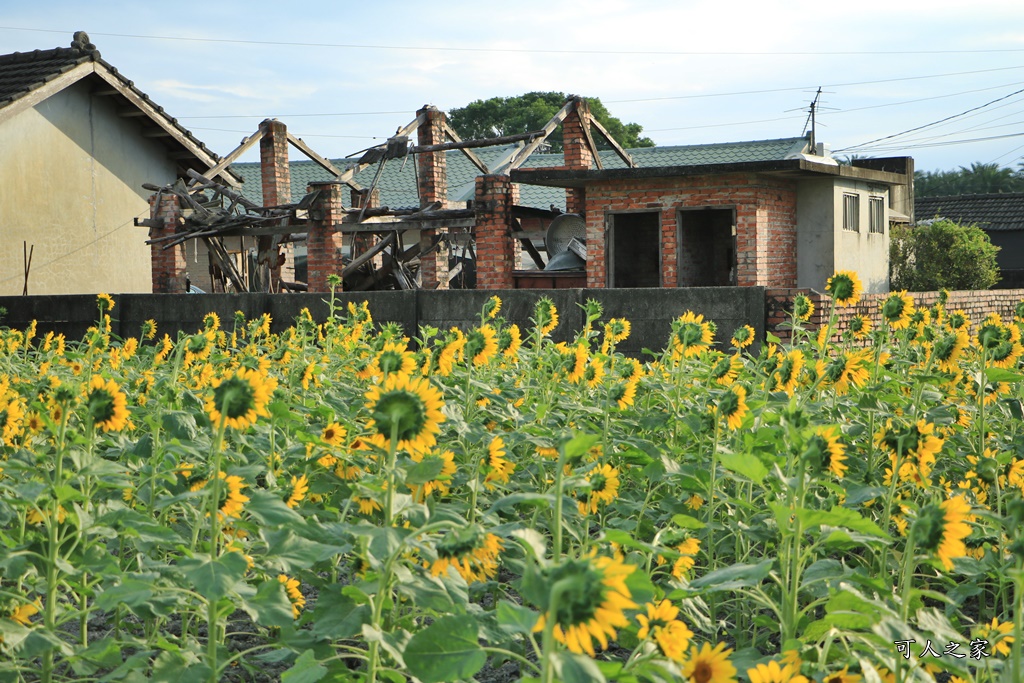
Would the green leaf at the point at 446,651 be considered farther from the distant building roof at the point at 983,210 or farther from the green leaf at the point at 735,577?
the distant building roof at the point at 983,210

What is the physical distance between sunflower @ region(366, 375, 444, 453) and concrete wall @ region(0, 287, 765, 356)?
5995mm

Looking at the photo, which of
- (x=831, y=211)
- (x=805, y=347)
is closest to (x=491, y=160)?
(x=831, y=211)

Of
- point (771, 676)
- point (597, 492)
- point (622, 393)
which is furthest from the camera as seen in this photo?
Answer: point (622, 393)

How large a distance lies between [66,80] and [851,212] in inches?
466

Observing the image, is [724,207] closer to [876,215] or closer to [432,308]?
[876,215]

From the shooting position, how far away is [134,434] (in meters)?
3.26

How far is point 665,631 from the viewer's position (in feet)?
4.71

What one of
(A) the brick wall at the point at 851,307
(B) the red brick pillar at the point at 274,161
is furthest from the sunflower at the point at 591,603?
(B) the red brick pillar at the point at 274,161

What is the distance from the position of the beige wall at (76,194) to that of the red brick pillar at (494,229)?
646cm

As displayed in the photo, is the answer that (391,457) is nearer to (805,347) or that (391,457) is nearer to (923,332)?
(805,347)

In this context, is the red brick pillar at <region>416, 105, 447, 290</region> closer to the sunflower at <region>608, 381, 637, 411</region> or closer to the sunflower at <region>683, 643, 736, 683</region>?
the sunflower at <region>608, 381, 637, 411</region>

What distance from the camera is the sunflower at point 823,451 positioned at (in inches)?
67.1

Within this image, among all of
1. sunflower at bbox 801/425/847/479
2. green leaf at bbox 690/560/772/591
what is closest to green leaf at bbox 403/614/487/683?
green leaf at bbox 690/560/772/591

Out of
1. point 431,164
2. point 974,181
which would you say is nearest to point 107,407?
point 431,164
